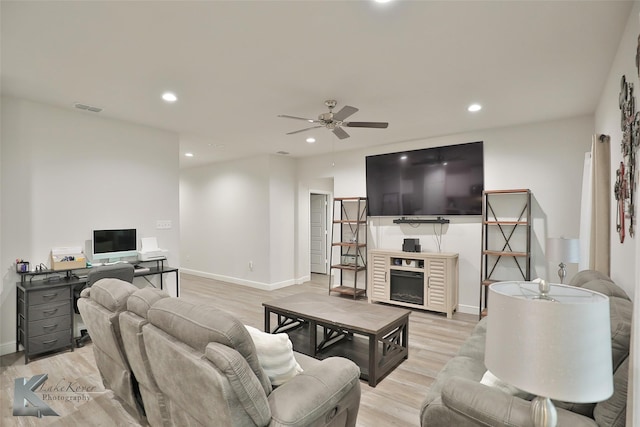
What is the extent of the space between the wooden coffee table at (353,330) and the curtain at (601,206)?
5.53ft

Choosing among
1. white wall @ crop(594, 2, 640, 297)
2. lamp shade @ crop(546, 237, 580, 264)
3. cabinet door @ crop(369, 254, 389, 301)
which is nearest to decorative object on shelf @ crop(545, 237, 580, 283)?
lamp shade @ crop(546, 237, 580, 264)

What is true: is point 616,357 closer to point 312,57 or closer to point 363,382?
point 363,382

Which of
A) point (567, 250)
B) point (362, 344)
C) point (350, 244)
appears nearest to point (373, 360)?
point (362, 344)

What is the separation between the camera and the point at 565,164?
406 centimetres

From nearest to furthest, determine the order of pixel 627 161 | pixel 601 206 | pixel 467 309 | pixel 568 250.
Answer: pixel 627 161 < pixel 601 206 < pixel 568 250 < pixel 467 309

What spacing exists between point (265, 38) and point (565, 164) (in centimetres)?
403

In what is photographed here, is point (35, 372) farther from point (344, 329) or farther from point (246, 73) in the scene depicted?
point (246, 73)

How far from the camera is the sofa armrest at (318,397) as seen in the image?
54.9 inches

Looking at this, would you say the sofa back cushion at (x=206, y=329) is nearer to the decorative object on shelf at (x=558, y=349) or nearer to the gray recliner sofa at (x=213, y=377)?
the gray recliner sofa at (x=213, y=377)

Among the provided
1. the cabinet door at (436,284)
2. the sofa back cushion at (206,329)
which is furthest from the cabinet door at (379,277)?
the sofa back cushion at (206,329)

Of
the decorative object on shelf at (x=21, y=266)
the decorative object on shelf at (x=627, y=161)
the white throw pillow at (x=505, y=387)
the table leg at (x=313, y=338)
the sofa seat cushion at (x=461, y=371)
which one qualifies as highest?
the decorative object on shelf at (x=627, y=161)

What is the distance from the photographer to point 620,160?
2311 mm

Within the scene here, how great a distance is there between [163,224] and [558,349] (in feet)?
15.6

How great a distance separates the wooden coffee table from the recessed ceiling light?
94.8 inches
